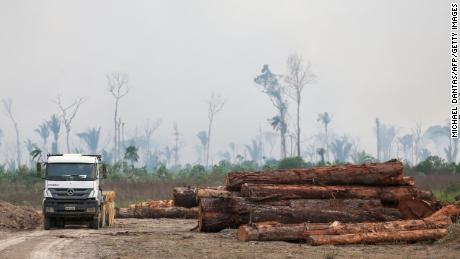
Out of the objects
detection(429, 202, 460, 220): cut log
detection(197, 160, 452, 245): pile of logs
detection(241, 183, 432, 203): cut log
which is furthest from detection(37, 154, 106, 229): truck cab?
detection(429, 202, 460, 220): cut log

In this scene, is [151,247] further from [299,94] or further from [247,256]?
[299,94]

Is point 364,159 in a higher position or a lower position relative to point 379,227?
higher

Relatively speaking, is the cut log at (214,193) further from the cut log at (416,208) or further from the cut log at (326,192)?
the cut log at (416,208)

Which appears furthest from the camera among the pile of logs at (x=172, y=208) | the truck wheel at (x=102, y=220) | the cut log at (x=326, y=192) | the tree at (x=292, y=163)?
the tree at (x=292, y=163)

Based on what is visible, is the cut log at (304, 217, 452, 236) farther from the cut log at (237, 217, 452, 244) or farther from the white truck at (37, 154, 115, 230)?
the white truck at (37, 154, 115, 230)

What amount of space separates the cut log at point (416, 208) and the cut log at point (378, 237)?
12.6 feet

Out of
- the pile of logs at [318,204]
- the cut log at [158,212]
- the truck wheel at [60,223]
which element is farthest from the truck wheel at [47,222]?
the cut log at [158,212]

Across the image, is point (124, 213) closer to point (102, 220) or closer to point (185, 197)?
point (185, 197)

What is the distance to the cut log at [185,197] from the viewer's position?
3922 centimetres

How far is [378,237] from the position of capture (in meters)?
21.5

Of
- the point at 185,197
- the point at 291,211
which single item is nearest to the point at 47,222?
the point at 185,197

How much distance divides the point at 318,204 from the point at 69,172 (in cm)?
1124

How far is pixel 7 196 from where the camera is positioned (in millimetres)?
59500

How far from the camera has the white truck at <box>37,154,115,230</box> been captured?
3081 centimetres
